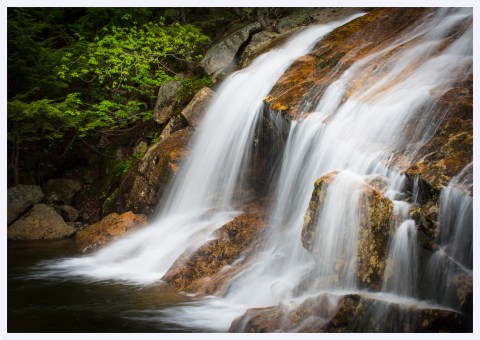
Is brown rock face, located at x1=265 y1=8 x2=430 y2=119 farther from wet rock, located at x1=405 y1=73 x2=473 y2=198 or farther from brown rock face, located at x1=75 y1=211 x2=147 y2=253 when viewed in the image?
brown rock face, located at x1=75 y1=211 x2=147 y2=253

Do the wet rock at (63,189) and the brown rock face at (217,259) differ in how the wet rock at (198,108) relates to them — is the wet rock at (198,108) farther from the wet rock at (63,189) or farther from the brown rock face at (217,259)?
the wet rock at (63,189)

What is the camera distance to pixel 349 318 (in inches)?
172

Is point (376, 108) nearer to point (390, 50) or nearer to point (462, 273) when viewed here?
point (390, 50)

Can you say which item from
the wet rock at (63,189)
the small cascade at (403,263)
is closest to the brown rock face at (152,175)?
the wet rock at (63,189)

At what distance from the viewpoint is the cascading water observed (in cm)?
513

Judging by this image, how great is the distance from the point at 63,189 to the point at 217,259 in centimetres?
692

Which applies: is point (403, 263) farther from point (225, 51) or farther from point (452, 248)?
point (225, 51)

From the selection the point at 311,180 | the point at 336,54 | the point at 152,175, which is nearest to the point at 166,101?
the point at 152,175

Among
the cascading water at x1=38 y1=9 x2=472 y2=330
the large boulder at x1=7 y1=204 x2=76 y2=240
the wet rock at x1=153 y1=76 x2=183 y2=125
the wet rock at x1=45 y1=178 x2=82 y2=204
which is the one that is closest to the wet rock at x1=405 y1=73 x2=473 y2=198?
the cascading water at x1=38 y1=9 x2=472 y2=330

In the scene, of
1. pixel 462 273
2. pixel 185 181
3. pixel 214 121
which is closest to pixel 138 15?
pixel 214 121

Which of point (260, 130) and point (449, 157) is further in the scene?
point (260, 130)

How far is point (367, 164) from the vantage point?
5.84 m

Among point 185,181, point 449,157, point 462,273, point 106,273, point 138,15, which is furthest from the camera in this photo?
point 138,15

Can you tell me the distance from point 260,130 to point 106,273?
143 inches
